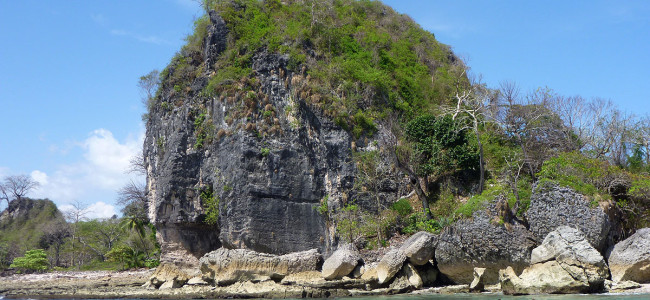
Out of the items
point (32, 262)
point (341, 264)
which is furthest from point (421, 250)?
point (32, 262)

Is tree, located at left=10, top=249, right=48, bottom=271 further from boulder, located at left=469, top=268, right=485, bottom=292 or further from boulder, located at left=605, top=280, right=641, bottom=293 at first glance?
boulder, located at left=605, top=280, right=641, bottom=293

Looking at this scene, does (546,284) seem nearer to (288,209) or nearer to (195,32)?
(288,209)

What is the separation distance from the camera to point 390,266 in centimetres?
1959

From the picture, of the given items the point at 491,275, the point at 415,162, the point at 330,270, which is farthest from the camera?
the point at 415,162

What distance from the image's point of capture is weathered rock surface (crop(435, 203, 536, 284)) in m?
18.2

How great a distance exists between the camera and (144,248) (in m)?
39.2

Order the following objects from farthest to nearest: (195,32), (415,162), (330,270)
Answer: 1. (195,32)
2. (415,162)
3. (330,270)

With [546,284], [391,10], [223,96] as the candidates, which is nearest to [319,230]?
[223,96]

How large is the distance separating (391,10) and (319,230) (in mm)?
18063

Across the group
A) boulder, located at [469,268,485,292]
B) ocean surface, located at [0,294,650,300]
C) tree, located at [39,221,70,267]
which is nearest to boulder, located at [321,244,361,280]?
ocean surface, located at [0,294,650,300]

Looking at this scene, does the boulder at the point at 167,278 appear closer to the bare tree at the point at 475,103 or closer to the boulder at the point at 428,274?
the boulder at the point at 428,274

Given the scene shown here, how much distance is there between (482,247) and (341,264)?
5333mm

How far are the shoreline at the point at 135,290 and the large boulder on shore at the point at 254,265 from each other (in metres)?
0.67

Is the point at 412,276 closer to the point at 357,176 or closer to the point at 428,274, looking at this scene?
the point at 428,274
